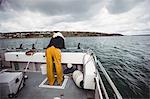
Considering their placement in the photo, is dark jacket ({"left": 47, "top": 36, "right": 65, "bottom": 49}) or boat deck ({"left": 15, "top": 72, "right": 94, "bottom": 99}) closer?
boat deck ({"left": 15, "top": 72, "right": 94, "bottom": 99})

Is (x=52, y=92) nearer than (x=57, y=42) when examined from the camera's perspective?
Yes

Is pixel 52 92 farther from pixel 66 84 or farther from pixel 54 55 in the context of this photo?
pixel 54 55

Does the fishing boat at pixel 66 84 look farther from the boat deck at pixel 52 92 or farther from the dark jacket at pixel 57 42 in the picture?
the dark jacket at pixel 57 42

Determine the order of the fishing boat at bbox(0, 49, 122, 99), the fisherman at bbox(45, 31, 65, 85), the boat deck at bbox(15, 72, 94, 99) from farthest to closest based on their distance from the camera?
the fisherman at bbox(45, 31, 65, 85), the boat deck at bbox(15, 72, 94, 99), the fishing boat at bbox(0, 49, 122, 99)

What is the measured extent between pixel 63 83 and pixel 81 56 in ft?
3.98

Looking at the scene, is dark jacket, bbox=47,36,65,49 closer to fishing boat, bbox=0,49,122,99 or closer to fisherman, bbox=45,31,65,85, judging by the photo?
fisherman, bbox=45,31,65,85

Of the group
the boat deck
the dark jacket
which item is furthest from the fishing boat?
the dark jacket

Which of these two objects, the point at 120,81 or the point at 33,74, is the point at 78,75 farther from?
the point at 120,81

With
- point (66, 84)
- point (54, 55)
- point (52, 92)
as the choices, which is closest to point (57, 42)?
→ point (54, 55)

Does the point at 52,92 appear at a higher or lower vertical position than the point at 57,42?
lower

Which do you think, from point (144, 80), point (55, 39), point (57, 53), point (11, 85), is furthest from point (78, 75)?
point (144, 80)

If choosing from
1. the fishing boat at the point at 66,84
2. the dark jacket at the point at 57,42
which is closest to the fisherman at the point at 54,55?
the dark jacket at the point at 57,42

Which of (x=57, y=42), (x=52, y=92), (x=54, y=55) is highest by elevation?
(x=57, y=42)

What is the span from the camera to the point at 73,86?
3398mm
